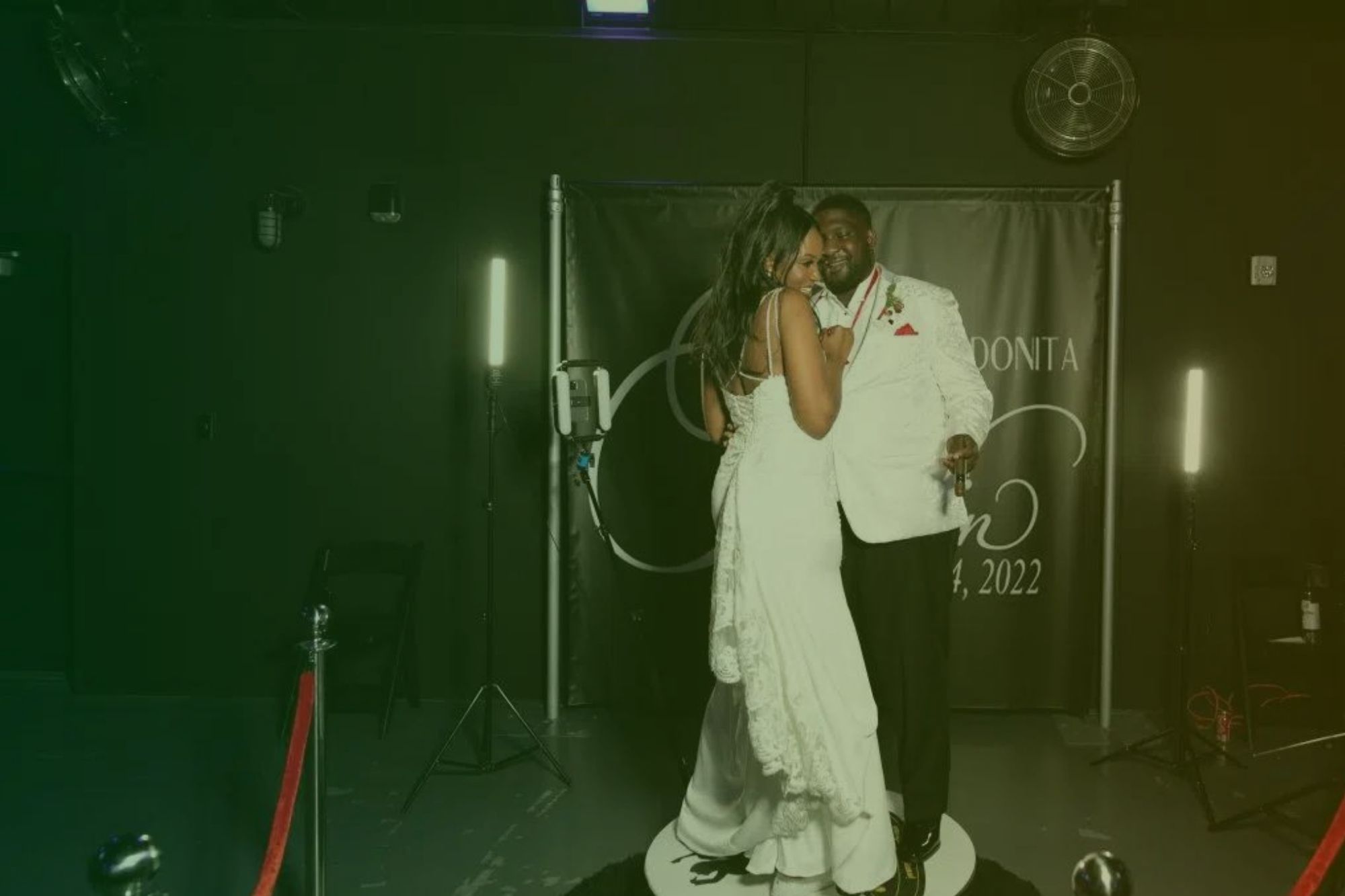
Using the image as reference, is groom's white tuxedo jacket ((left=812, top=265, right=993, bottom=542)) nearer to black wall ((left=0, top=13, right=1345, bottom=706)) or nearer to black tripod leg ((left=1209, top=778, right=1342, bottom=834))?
black tripod leg ((left=1209, top=778, right=1342, bottom=834))

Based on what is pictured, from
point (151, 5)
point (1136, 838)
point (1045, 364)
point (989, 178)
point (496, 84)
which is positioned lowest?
point (1136, 838)

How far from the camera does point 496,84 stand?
492 centimetres

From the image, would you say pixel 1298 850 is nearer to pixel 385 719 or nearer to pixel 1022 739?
pixel 1022 739

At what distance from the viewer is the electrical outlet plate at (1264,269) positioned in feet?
15.7

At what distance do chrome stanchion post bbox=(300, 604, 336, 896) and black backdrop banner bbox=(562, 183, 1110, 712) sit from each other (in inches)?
84.5

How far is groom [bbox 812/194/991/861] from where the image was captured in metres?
3.18

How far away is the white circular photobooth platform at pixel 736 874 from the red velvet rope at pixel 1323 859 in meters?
0.93

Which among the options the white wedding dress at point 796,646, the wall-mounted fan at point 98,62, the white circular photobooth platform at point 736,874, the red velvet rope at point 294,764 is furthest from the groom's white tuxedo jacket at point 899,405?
the wall-mounted fan at point 98,62

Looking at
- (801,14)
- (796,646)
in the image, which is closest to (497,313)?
(796,646)

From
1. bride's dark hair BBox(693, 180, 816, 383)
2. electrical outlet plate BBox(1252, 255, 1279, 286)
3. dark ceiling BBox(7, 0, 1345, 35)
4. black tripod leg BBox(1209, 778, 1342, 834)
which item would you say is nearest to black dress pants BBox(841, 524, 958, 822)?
bride's dark hair BBox(693, 180, 816, 383)

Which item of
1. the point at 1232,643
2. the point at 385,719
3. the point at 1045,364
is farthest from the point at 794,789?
the point at 1232,643

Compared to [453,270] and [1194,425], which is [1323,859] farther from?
[453,270]

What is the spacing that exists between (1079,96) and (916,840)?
3194mm

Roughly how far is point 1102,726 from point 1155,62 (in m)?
2.84
